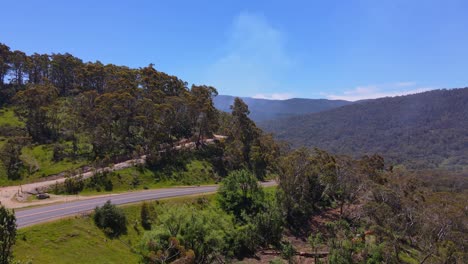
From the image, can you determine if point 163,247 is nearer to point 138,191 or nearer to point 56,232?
point 56,232

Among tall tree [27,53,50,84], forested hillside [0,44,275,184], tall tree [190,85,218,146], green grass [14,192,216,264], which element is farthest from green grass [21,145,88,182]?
tall tree [27,53,50,84]

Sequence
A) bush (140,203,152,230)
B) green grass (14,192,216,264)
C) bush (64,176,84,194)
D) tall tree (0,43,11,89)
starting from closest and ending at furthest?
green grass (14,192,216,264)
bush (140,203,152,230)
bush (64,176,84,194)
tall tree (0,43,11,89)

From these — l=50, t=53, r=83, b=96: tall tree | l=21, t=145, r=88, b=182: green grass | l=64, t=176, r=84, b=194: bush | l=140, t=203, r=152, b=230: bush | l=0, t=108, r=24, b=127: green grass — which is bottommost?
l=140, t=203, r=152, b=230: bush

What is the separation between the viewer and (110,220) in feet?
118

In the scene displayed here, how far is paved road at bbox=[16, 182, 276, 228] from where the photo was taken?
33469 millimetres

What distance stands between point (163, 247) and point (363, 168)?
42.8 metres

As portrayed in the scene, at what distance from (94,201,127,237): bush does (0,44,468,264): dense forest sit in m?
0.11

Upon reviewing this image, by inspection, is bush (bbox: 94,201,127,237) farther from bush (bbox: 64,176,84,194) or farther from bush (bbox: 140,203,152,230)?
bush (bbox: 64,176,84,194)

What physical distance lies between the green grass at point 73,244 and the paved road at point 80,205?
6.43 ft

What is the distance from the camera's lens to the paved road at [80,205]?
3347 centimetres

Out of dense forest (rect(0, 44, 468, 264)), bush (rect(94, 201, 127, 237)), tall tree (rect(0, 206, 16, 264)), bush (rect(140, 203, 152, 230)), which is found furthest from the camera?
bush (rect(140, 203, 152, 230))

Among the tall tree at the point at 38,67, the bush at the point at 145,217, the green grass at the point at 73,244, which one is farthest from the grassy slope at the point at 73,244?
the tall tree at the point at 38,67

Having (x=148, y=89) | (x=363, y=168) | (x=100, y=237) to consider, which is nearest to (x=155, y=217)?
(x=100, y=237)

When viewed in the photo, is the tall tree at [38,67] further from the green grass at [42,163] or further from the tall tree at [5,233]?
the tall tree at [5,233]
